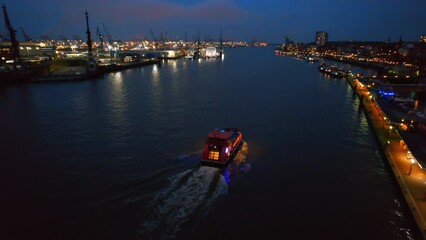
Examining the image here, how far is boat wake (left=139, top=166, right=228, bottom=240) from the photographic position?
11.2m

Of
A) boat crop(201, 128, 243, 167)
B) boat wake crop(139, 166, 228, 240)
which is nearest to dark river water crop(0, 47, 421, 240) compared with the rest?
boat wake crop(139, 166, 228, 240)

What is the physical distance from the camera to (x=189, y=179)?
14.5 metres

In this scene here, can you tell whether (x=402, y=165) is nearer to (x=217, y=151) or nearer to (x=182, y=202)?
(x=217, y=151)

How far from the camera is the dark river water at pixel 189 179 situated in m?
11.6

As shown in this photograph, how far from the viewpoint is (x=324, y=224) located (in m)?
11.9

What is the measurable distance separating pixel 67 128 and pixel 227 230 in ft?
58.6

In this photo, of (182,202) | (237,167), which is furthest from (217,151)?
(182,202)

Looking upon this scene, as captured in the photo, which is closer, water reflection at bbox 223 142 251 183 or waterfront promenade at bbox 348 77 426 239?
waterfront promenade at bbox 348 77 426 239

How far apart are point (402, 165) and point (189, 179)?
10.8 meters

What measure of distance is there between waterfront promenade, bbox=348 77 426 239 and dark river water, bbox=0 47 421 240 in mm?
613

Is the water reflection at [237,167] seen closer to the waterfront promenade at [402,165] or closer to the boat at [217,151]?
the boat at [217,151]

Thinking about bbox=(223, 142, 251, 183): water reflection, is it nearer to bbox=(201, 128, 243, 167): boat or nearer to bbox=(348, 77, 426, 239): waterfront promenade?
bbox=(201, 128, 243, 167): boat

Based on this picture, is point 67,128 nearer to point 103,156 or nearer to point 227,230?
point 103,156

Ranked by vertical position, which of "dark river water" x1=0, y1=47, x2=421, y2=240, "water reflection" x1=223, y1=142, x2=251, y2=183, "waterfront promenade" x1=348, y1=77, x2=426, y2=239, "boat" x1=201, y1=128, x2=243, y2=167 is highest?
"boat" x1=201, y1=128, x2=243, y2=167
